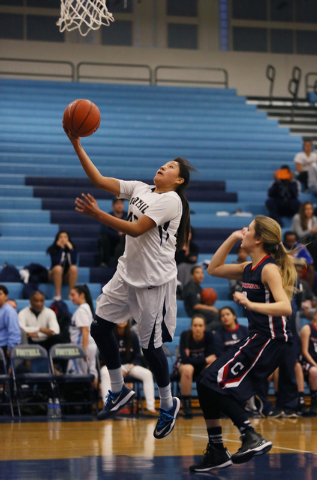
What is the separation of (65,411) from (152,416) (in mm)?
1206

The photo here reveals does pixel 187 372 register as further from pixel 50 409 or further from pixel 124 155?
pixel 124 155

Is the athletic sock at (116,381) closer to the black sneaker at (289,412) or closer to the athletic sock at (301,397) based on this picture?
the black sneaker at (289,412)

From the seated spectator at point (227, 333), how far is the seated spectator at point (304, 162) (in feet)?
20.3

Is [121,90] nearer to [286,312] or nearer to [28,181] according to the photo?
[28,181]

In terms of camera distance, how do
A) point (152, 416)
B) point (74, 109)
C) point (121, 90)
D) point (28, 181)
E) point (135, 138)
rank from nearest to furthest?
point (74, 109) → point (152, 416) → point (28, 181) → point (135, 138) → point (121, 90)

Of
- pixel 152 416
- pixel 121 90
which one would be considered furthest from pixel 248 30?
pixel 152 416

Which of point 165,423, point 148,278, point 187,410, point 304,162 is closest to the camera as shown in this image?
point 148,278

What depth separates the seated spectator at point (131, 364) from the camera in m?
9.30

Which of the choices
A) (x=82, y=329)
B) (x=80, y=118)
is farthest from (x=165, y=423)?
(x=82, y=329)

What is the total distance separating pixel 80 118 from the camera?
4941mm

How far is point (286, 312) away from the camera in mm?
4488

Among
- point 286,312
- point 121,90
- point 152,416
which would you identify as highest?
point 121,90

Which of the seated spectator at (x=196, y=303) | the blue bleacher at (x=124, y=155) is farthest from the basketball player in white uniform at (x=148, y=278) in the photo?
the blue bleacher at (x=124, y=155)

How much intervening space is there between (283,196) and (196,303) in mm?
3641
